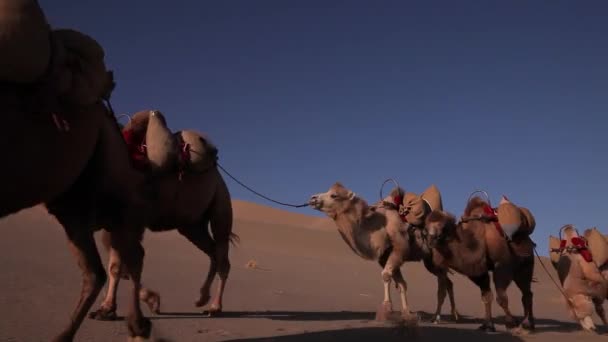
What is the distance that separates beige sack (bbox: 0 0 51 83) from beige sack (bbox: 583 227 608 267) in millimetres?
9487

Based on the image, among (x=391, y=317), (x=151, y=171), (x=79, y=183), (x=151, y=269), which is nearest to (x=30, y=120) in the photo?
(x=79, y=183)

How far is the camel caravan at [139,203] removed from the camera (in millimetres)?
2930

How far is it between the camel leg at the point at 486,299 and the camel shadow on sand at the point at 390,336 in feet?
1.32

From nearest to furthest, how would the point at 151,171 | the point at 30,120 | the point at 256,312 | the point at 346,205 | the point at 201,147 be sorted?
the point at 30,120 → the point at 151,171 → the point at 201,147 → the point at 256,312 → the point at 346,205

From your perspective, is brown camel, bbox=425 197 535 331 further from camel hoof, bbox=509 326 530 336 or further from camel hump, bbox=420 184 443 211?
camel hump, bbox=420 184 443 211

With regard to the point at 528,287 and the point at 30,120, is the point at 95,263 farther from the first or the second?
the point at 528,287

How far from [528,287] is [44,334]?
7.26 metres

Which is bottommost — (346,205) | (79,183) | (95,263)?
(95,263)

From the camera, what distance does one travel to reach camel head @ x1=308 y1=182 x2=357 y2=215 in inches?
336

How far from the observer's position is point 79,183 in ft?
12.9

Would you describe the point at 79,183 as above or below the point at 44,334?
above

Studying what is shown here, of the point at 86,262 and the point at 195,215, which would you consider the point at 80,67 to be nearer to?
the point at 86,262

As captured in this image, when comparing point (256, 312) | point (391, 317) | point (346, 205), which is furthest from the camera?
point (346, 205)

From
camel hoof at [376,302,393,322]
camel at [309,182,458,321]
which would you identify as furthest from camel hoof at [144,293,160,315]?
camel at [309,182,458,321]
